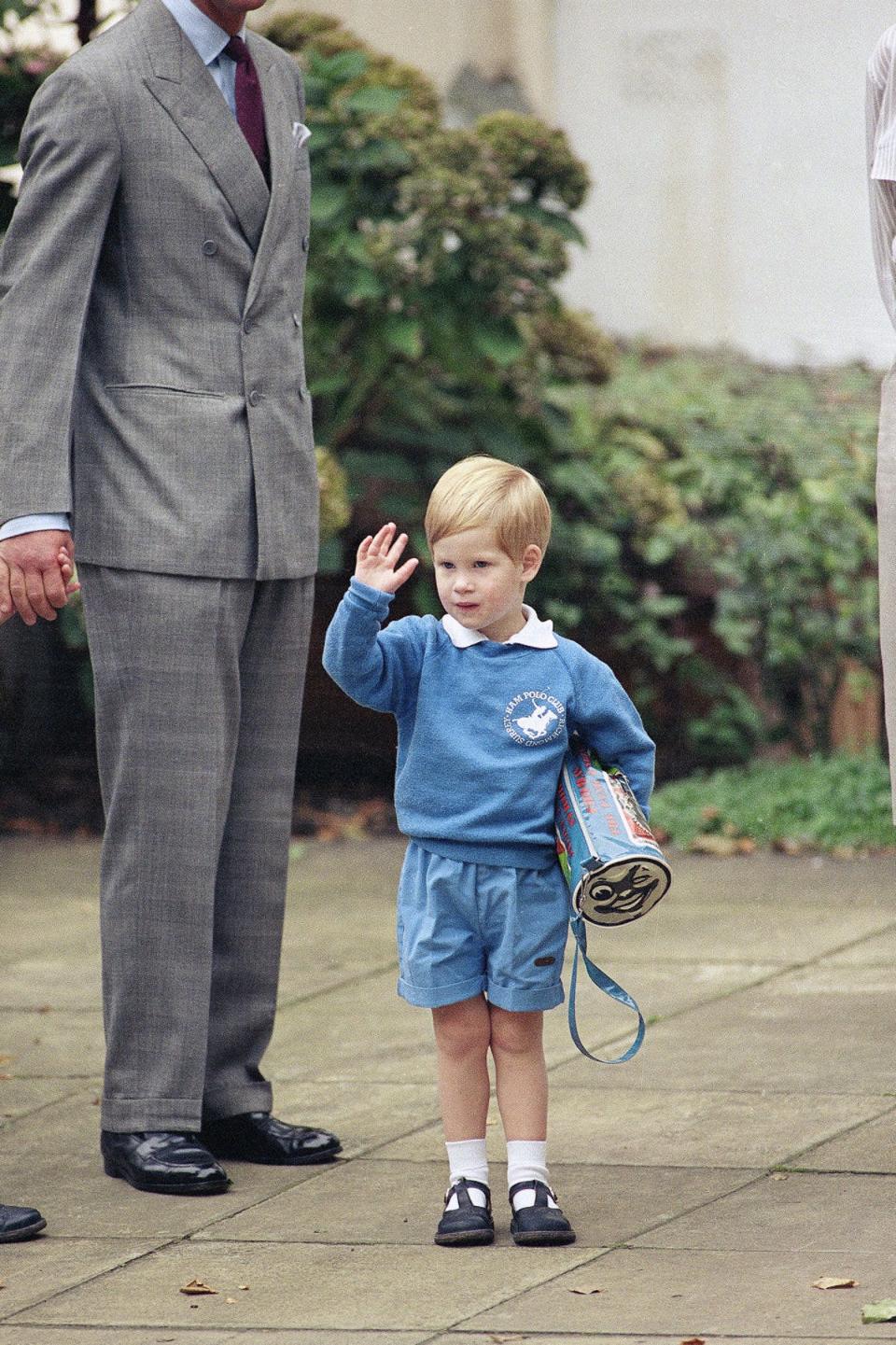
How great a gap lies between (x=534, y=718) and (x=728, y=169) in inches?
204

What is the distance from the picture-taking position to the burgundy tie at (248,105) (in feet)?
12.1

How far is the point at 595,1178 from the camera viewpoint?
3453 mm

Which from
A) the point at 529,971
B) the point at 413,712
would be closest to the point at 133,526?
the point at 413,712

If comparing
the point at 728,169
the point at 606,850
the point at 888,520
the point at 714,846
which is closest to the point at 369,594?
the point at 606,850

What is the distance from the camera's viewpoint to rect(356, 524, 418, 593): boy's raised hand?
3.12m

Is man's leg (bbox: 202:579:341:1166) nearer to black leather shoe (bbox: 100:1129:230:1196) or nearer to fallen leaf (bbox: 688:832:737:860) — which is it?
black leather shoe (bbox: 100:1129:230:1196)

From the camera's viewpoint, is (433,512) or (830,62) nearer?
(433,512)

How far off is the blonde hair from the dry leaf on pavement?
1.13 m

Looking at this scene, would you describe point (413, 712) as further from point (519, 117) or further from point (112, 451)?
point (519, 117)

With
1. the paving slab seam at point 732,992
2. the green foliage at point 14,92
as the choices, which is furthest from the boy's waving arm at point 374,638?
the green foliage at point 14,92

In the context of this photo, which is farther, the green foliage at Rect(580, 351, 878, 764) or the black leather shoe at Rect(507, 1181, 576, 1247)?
the green foliage at Rect(580, 351, 878, 764)

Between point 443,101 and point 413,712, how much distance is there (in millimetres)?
5471

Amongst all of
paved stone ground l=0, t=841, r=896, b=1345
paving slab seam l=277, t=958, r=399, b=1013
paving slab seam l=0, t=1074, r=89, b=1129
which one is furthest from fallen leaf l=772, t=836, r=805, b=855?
paving slab seam l=0, t=1074, r=89, b=1129

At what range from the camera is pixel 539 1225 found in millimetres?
3119
